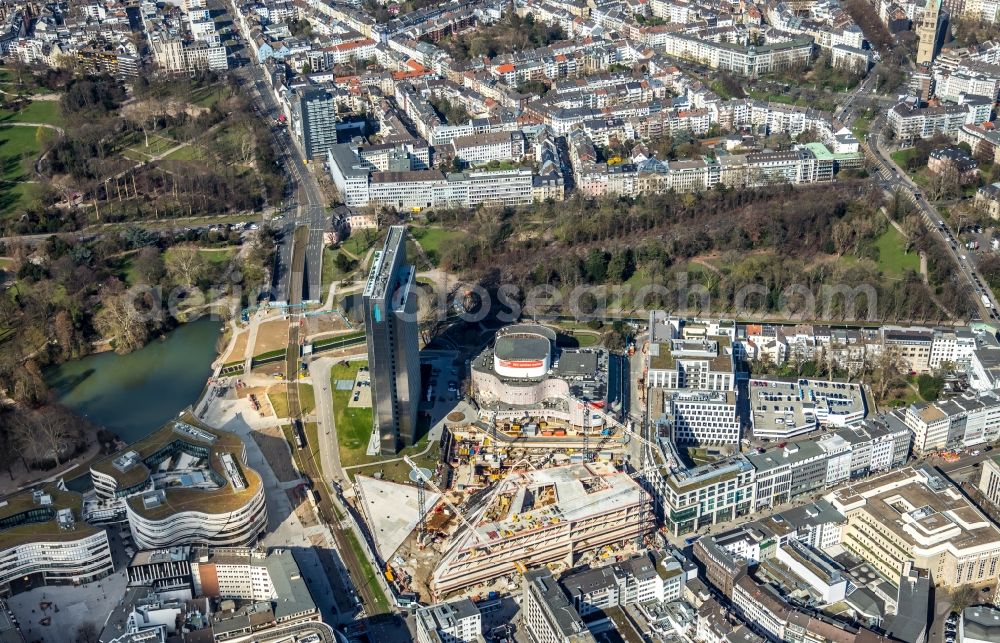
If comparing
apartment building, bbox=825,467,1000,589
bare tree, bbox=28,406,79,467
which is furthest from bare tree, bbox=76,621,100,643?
apartment building, bbox=825,467,1000,589

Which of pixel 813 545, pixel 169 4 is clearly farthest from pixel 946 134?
pixel 169 4

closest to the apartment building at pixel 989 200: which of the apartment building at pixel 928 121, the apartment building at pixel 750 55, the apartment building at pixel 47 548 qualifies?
the apartment building at pixel 928 121

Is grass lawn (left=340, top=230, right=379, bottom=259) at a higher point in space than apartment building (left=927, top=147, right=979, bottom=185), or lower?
lower

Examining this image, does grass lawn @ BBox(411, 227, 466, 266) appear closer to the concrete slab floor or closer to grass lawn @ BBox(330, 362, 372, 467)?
Result: grass lawn @ BBox(330, 362, 372, 467)

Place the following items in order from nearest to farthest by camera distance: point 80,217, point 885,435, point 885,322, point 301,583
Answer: point 301,583, point 885,435, point 885,322, point 80,217

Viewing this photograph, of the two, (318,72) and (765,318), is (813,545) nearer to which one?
(765,318)
